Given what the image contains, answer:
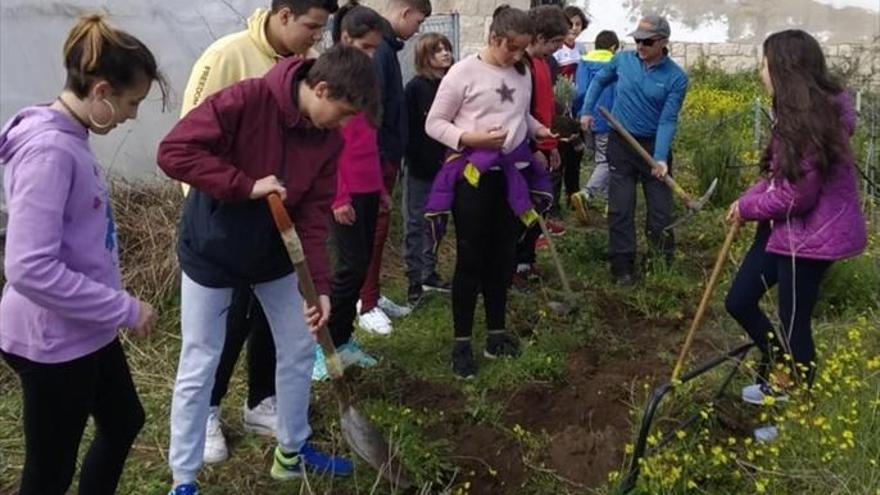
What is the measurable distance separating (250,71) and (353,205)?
962mm

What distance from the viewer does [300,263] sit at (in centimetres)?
269

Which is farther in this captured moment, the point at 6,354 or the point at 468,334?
the point at 468,334

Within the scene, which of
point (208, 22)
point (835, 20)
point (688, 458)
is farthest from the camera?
point (835, 20)

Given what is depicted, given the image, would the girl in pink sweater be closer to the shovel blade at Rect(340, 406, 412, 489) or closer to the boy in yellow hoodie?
the boy in yellow hoodie

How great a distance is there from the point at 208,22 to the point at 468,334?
323 cm

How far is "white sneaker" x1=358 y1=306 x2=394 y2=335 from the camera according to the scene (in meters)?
4.67

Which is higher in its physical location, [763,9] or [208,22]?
[208,22]

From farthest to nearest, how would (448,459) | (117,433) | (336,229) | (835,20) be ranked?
(835,20) < (336,229) < (448,459) < (117,433)

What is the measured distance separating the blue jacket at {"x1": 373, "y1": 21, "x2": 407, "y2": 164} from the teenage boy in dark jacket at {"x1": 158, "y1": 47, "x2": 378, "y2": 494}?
4.64ft

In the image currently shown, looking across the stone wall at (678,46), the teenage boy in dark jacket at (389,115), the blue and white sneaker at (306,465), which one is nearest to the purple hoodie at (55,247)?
the blue and white sneaker at (306,465)

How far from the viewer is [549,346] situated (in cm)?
438

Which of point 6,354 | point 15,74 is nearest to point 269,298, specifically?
point 6,354

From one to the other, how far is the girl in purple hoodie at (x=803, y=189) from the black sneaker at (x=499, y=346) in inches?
48.5

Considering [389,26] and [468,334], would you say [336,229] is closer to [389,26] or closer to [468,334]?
[468,334]
